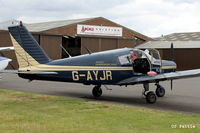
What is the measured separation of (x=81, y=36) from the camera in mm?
45938

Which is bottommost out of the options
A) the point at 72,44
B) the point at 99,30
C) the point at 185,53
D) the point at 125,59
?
the point at 125,59

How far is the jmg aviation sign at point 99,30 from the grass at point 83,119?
35.0m

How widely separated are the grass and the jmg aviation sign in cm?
3501

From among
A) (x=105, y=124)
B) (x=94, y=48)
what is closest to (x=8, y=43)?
(x=94, y=48)

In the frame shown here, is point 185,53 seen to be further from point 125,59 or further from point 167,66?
point 125,59

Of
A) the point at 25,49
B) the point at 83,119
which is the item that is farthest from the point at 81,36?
the point at 83,119

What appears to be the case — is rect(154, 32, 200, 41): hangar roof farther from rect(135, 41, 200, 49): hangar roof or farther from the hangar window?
the hangar window

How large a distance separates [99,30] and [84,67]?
3515 centimetres

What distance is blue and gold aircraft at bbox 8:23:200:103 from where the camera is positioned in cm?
1234

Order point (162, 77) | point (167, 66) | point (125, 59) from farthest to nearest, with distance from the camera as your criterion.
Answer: point (167, 66)
point (125, 59)
point (162, 77)

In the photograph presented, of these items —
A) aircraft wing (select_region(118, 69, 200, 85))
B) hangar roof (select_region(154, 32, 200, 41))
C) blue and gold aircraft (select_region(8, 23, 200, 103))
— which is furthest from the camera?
hangar roof (select_region(154, 32, 200, 41))

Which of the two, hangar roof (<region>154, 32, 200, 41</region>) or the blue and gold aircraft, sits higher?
hangar roof (<region>154, 32, 200, 41</region>)

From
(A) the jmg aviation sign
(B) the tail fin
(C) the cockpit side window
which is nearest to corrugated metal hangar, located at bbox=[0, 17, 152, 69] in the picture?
(A) the jmg aviation sign

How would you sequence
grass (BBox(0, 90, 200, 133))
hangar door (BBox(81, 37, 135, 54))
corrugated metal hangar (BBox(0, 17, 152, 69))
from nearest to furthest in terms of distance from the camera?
grass (BBox(0, 90, 200, 133)), corrugated metal hangar (BBox(0, 17, 152, 69)), hangar door (BBox(81, 37, 135, 54))
